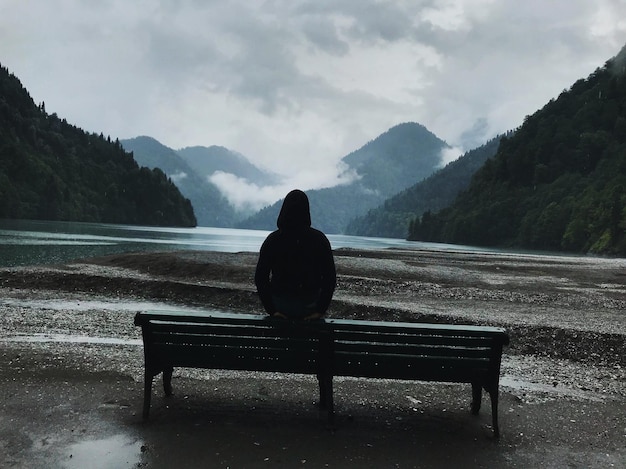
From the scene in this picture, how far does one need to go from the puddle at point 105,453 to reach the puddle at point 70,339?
605 cm

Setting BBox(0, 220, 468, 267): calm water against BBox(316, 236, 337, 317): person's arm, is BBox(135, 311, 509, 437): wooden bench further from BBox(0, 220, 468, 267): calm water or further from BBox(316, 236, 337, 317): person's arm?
BBox(0, 220, 468, 267): calm water

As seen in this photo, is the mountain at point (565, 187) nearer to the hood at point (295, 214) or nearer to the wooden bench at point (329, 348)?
the wooden bench at point (329, 348)

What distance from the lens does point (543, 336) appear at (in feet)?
44.3

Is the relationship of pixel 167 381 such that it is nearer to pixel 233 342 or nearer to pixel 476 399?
pixel 233 342

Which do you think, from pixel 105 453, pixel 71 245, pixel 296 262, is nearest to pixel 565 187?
pixel 71 245

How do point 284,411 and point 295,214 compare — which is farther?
point 284,411

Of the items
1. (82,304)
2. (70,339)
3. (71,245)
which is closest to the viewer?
(70,339)

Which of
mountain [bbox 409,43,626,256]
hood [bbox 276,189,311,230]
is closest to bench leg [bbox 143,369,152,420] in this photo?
hood [bbox 276,189,311,230]

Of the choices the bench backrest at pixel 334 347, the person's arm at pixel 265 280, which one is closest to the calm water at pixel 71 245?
the bench backrest at pixel 334 347

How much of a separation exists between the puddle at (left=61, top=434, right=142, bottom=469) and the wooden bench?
0.73 metres

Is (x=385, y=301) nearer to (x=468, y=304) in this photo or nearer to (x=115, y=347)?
(x=468, y=304)

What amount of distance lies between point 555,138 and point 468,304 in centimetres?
19682

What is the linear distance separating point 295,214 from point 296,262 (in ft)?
2.19

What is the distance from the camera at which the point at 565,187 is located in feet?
550
